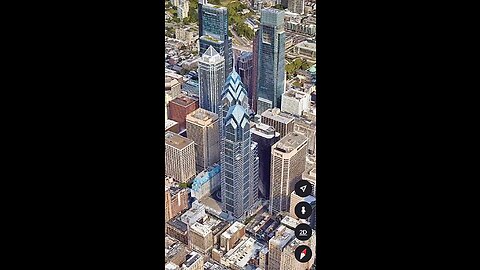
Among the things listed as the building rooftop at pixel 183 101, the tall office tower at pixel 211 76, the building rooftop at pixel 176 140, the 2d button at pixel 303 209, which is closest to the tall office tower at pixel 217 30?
the tall office tower at pixel 211 76

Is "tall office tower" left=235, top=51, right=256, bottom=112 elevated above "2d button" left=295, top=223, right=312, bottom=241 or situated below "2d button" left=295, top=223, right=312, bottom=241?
above

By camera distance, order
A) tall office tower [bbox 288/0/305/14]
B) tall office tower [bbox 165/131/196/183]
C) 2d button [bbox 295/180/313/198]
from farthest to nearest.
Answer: tall office tower [bbox 165/131/196/183] < 2d button [bbox 295/180/313/198] < tall office tower [bbox 288/0/305/14]

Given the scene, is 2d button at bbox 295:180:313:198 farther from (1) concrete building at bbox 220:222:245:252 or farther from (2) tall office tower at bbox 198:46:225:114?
(2) tall office tower at bbox 198:46:225:114

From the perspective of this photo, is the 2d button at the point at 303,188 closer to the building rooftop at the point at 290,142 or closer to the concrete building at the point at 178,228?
the building rooftop at the point at 290,142

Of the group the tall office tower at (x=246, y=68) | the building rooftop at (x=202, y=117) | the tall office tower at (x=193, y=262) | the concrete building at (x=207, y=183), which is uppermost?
the tall office tower at (x=246, y=68)

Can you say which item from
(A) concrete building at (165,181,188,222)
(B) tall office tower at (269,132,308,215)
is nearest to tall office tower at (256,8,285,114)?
(B) tall office tower at (269,132,308,215)

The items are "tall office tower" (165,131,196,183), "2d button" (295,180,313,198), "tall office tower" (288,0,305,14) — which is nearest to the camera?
"tall office tower" (288,0,305,14)

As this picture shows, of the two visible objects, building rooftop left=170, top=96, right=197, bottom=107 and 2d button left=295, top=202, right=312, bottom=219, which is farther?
building rooftop left=170, top=96, right=197, bottom=107

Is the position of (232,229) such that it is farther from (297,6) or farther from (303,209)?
(297,6)

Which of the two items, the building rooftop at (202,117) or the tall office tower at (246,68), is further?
the building rooftop at (202,117)
